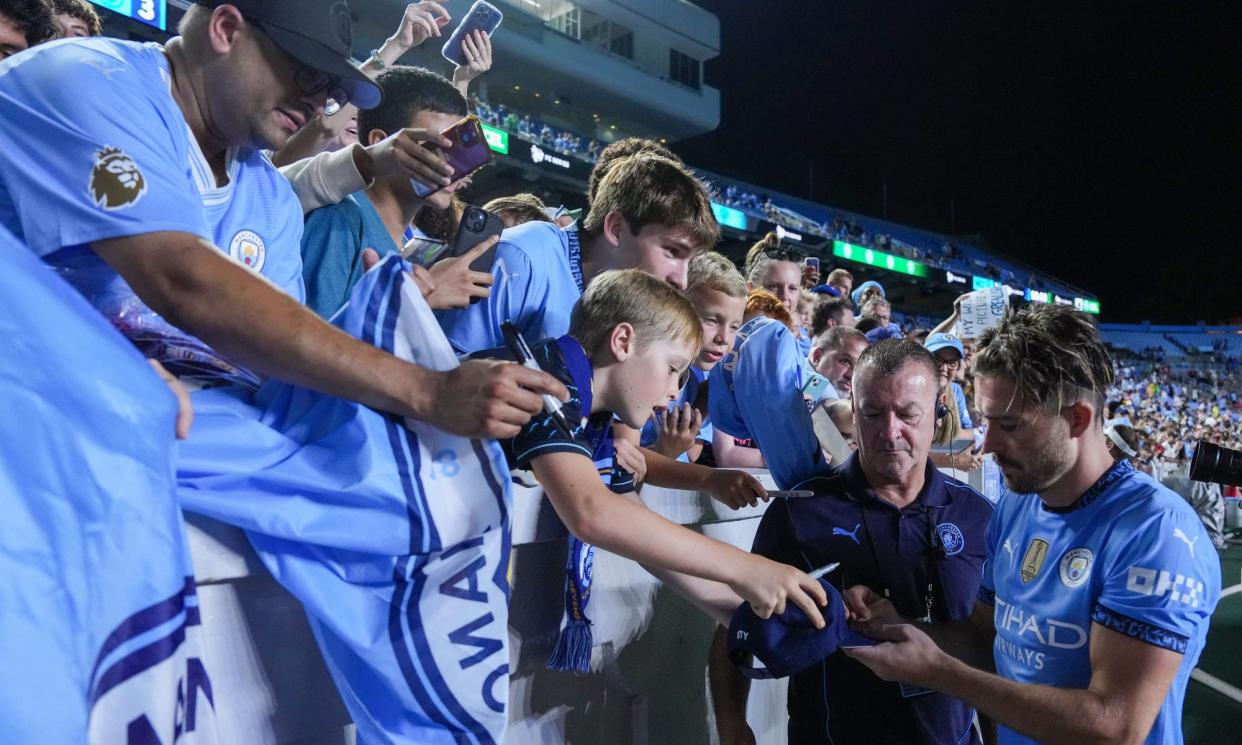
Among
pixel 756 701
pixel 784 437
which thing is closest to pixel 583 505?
pixel 784 437

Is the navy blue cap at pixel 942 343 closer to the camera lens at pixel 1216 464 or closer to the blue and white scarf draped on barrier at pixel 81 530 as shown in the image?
the camera lens at pixel 1216 464

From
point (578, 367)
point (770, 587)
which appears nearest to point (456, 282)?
point (578, 367)

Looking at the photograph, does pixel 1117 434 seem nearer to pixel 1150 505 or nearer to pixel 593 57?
pixel 1150 505

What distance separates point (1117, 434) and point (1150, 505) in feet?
21.1

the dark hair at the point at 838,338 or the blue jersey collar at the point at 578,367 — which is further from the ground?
the dark hair at the point at 838,338

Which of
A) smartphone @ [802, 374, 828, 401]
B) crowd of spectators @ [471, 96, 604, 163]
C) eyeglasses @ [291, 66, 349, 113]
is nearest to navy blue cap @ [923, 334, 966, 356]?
smartphone @ [802, 374, 828, 401]

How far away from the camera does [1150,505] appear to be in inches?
72.2

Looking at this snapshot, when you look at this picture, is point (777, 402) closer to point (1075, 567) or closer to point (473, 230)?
point (1075, 567)

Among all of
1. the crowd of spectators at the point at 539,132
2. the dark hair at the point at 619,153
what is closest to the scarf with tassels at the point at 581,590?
the dark hair at the point at 619,153

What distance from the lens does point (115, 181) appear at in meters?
1.21

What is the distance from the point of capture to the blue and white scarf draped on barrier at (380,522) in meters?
1.21

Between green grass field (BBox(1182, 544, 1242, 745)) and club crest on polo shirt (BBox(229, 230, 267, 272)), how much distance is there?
494 centimetres

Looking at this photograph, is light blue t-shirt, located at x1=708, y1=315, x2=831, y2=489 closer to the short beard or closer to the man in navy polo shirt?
the man in navy polo shirt

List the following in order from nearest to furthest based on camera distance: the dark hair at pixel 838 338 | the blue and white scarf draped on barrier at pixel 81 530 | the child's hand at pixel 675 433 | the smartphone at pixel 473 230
Answer: the blue and white scarf draped on barrier at pixel 81 530 → the smartphone at pixel 473 230 → the child's hand at pixel 675 433 → the dark hair at pixel 838 338
